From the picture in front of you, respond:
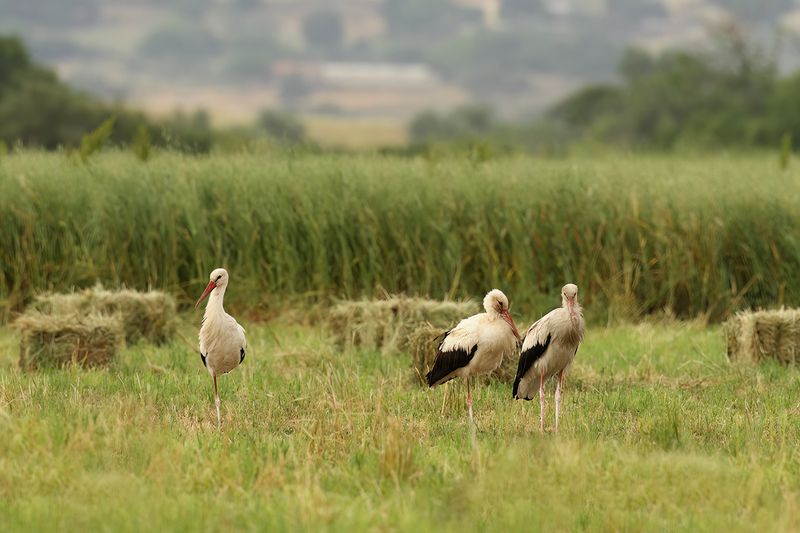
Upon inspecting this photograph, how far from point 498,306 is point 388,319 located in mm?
3248

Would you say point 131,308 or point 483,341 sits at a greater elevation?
point 483,341

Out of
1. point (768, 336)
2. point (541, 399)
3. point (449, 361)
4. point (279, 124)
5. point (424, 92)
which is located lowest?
point (768, 336)

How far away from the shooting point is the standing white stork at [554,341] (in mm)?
8367

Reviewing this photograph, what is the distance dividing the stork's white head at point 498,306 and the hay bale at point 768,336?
3585 millimetres

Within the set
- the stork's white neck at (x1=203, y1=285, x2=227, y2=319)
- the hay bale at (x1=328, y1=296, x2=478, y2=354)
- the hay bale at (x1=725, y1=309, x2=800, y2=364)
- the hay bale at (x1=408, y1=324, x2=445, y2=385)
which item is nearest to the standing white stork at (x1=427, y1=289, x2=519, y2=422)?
the hay bale at (x1=408, y1=324, x2=445, y2=385)

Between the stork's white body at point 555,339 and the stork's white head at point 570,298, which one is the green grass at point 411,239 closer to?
the stork's white body at point 555,339

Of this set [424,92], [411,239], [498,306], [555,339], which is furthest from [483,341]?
[424,92]

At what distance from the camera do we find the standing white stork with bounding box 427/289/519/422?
27.6ft

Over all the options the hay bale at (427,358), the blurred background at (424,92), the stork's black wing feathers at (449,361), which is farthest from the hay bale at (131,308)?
the stork's black wing feathers at (449,361)

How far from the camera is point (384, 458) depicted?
6.82m

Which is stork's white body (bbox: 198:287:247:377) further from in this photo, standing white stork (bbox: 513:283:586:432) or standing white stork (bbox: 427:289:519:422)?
standing white stork (bbox: 513:283:586:432)

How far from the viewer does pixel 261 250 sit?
15070 mm

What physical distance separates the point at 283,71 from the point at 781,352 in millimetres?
180246

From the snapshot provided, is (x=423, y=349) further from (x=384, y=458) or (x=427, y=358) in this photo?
(x=384, y=458)
